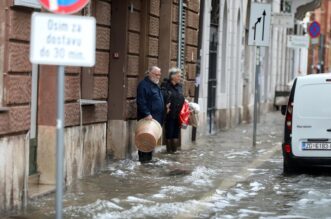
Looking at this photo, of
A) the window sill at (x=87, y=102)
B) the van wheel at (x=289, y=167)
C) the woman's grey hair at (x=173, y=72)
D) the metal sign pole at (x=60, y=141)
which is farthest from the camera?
the woman's grey hair at (x=173, y=72)

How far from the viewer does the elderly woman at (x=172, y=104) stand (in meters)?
15.7

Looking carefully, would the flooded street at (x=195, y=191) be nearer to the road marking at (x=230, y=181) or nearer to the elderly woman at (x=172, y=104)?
the road marking at (x=230, y=181)

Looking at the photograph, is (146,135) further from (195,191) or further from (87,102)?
(195,191)

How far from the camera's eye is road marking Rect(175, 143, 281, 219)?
30.7 feet

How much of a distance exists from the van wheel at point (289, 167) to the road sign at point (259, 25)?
17.0 feet

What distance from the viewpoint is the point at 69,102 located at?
1117 cm

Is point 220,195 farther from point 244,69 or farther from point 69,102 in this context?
point 244,69

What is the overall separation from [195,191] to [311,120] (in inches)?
116

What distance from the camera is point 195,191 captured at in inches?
435

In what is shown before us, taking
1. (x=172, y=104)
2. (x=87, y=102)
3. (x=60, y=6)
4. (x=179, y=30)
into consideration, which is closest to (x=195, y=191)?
(x=87, y=102)

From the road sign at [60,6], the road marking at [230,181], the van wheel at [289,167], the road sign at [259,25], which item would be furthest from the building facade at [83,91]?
the van wheel at [289,167]

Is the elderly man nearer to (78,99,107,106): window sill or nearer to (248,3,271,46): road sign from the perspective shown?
(78,99,107,106): window sill

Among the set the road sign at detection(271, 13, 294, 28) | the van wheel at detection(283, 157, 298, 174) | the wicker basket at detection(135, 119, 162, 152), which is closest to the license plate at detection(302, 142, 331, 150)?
the van wheel at detection(283, 157, 298, 174)

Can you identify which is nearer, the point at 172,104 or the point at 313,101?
the point at 313,101
